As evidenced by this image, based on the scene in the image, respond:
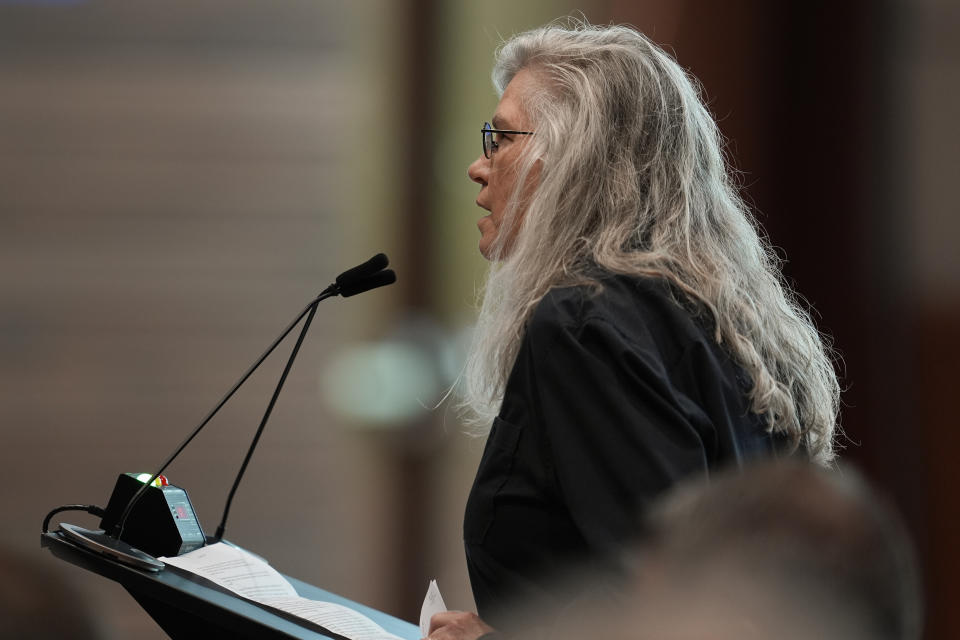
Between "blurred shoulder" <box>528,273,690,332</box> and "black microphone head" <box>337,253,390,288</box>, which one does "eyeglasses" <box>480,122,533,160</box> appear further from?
"blurred shoulder" <box>528,273,690,332</box>

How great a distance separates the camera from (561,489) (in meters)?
1.31

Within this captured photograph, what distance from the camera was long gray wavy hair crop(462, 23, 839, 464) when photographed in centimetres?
146

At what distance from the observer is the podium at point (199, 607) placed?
125 cm

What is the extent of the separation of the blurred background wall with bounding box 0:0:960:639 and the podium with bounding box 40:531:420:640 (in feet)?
6.14

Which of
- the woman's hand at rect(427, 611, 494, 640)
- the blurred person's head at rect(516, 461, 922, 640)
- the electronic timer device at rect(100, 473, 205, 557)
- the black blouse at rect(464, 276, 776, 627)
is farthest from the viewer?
the electronic timer device at rect(100, 473, 205, 557)

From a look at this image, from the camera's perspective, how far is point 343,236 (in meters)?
3.60

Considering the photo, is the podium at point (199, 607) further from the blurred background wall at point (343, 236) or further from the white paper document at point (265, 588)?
the blurred background wall at point (343, 236)

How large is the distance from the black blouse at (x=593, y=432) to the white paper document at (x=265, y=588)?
166 mm

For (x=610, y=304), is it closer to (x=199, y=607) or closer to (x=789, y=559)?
(x=199, y=607)

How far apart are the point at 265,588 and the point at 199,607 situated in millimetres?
238

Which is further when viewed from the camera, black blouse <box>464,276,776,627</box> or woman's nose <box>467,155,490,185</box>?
woman's nose <box>467,155,490,185</box>

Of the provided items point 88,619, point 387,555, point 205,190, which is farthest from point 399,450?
point 88,619

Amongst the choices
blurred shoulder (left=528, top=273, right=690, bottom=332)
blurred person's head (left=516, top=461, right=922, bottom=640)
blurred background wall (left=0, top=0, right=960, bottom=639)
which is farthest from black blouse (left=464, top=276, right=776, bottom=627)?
blurred background wall (left=0, top=0, right=960, bottom=639)

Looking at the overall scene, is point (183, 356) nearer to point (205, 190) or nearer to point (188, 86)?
point (205, 190)
